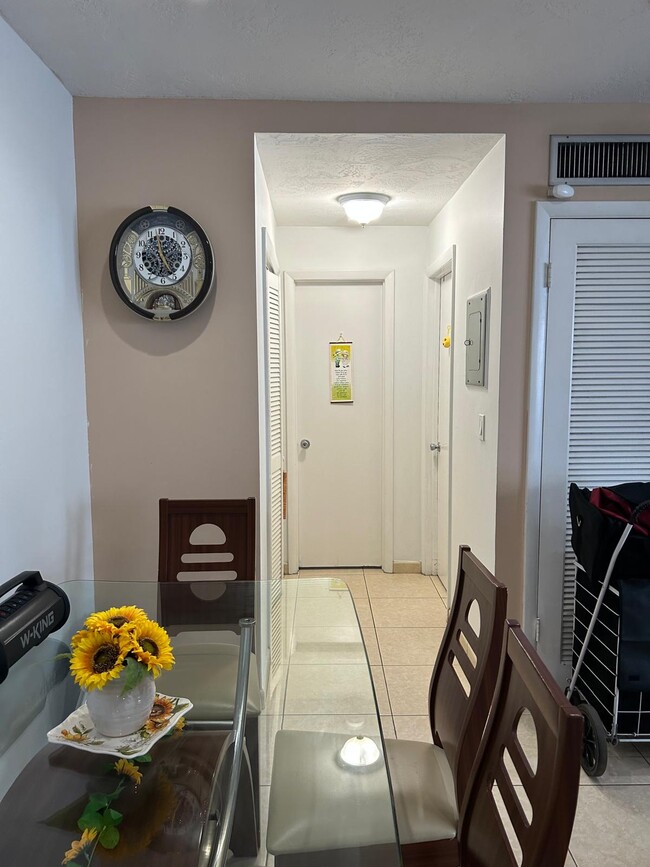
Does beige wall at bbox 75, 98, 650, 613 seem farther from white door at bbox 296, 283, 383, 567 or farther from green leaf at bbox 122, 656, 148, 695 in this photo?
white door at bbox 296, 283, 383, 567

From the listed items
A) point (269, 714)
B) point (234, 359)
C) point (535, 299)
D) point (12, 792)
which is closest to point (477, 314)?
point (535, 299)

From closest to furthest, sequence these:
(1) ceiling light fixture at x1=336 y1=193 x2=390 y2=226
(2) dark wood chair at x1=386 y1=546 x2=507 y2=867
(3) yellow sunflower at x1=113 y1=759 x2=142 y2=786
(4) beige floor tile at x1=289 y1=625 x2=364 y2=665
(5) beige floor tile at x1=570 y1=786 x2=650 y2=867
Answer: (3) yellow sunflower at x1=113 y1=759 x2=142 y2=786
(2) dark wood chair at x1=386 y1=546 x2=507 y2=867
(4) beige floor tile at x1=289 y1=625 x2=364 y2=665
(5) beige floor tile at x1=570 y1=786 x2=650 y2=867
(1) ceiling light fixture at x1=336 y1=193 x2=390 y2=226

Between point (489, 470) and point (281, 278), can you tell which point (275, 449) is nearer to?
point (489, 470)

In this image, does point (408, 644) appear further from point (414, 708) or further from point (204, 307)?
point (204, 307)

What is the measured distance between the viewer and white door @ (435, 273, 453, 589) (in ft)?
12.4

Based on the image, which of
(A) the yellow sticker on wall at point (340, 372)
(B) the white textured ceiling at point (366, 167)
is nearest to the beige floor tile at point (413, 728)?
(A) the yellow sticker on wall at point (340, 372)

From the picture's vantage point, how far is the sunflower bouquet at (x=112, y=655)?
Result: 120 cm

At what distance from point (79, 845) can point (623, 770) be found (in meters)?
2.06

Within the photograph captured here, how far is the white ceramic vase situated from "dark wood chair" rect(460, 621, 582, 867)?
698 mm

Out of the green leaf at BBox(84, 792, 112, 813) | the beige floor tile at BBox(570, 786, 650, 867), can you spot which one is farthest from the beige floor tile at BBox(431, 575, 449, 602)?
the green leaf at BBox(84, 792, 112, 813)

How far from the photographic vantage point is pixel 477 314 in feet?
9.32

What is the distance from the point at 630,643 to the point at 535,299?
1.36m

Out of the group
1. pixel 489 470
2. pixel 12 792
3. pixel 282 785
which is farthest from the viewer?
pixel 489 470

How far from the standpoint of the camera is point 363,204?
11.0 ft
